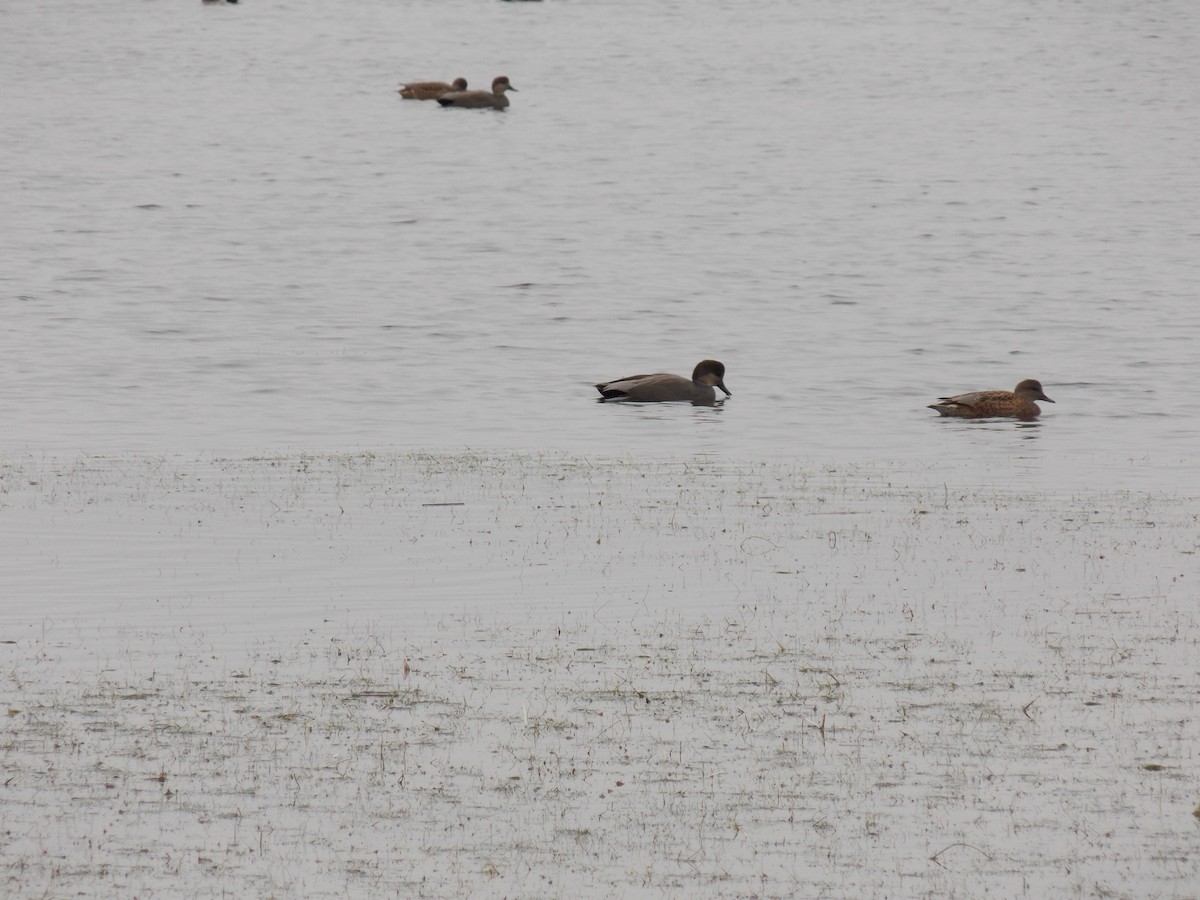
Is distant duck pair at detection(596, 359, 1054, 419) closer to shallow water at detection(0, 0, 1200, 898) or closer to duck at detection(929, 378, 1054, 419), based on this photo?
duck at detection(929, 378, 1054, 419)

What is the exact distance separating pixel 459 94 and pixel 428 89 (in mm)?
2483

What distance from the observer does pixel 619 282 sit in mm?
34125

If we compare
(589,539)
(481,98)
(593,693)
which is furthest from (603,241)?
(593,693)

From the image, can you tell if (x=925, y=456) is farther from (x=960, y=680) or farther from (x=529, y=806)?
Result: (x=529, y=806)

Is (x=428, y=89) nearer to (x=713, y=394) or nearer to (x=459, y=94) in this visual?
(x=459, y=94)

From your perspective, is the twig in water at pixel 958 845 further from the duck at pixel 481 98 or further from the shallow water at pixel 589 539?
the duck at pixel 481 98

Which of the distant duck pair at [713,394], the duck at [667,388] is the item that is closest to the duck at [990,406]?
the distant duck pair at [713,394]

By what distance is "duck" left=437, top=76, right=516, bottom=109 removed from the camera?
200ft

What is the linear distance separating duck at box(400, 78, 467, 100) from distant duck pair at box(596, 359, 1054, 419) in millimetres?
40367

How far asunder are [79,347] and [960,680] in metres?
18.6

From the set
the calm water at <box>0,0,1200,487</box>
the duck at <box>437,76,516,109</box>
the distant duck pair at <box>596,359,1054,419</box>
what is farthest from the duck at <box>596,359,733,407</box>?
the duck at <box>437,76,516,109</box>

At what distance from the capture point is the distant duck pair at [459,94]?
61062 mm


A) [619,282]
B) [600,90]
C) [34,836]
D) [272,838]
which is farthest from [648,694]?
[600,90]

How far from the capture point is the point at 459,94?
61219 millimetres
